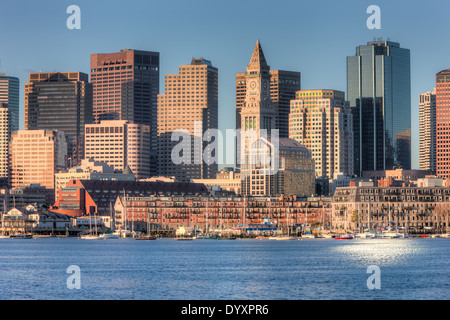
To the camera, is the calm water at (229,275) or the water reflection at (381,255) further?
the water reflection at (381,255)

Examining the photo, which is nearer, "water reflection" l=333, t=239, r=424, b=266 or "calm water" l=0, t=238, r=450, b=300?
"calm water" l=0, t=238, r=450, b=300

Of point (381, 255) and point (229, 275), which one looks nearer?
Answer: point (229, 275)

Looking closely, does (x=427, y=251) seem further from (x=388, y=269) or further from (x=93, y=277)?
(x=93, y=277)

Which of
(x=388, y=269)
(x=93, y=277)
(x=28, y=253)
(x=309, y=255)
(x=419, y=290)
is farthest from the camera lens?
(x=28, y=253)

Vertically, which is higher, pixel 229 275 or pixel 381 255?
pixel 229 275
